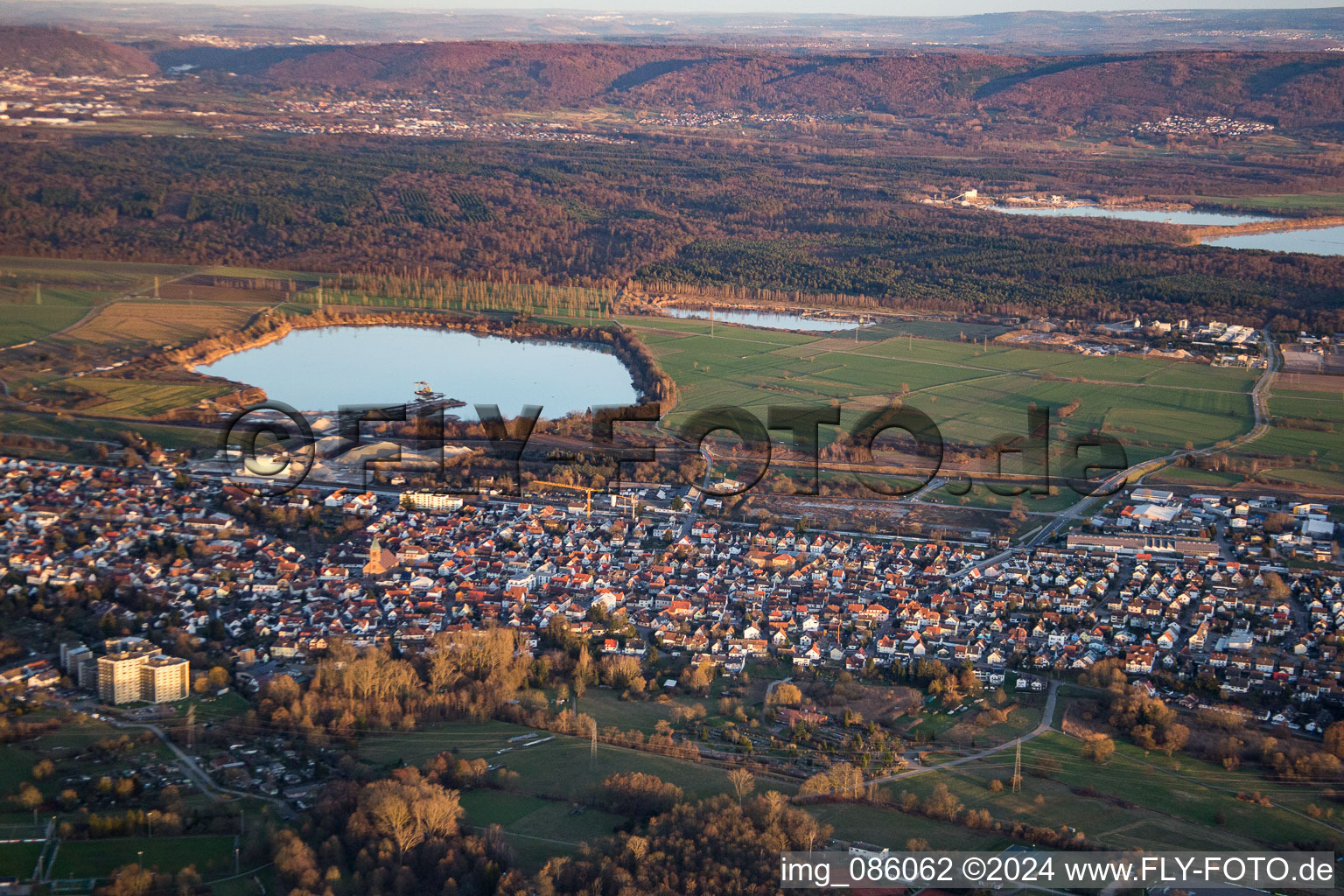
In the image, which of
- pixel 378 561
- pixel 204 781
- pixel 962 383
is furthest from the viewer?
pixel 962 383

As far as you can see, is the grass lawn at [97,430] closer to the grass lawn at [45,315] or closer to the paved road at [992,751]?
the grass lawn at [45,315]

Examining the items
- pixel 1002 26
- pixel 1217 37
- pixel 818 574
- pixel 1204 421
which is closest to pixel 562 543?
pixel 818 574

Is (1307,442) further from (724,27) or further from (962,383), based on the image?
(724,27)

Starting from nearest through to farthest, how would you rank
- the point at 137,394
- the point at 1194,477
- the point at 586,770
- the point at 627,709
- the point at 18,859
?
the point at 18,859
the point at 586,770
the point at 627,709
the point at 1194,477
the point at 137,394

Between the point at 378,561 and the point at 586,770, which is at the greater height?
the point at 378,561

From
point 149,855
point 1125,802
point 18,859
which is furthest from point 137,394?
point 1125,802

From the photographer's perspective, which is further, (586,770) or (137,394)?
(137,394)

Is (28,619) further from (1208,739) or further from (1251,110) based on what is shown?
(1251,110)

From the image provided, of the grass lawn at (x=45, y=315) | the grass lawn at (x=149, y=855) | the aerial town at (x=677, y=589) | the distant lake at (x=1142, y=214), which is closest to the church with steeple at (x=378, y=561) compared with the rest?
the aerial town at (x=677, y=589)
